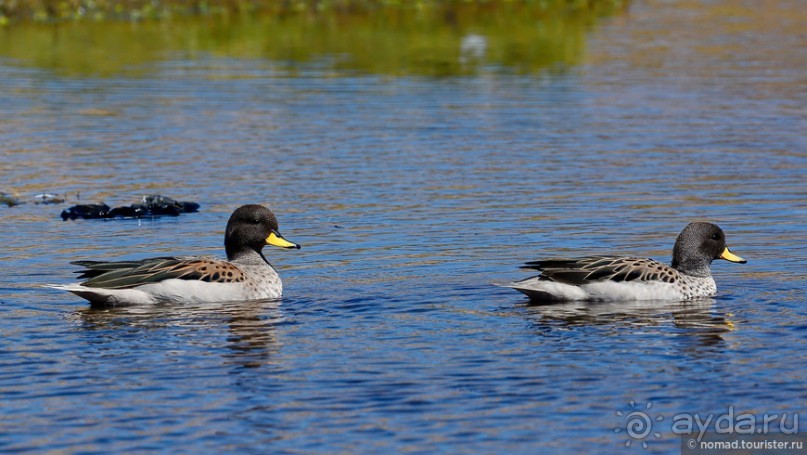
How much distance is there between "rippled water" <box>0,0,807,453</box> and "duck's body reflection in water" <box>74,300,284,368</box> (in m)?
0.04

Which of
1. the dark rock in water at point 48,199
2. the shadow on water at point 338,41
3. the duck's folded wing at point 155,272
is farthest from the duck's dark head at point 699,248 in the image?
the shadow on water at point 338,41

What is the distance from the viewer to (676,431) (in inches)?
392

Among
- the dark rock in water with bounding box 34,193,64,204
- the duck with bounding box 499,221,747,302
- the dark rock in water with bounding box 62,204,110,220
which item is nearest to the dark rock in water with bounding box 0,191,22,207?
the dark rock in water with bounding box 34,193,64,204

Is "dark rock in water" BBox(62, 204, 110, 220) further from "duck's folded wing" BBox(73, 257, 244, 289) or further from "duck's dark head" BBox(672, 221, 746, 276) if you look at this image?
"duck's dark head" BBox(672, 221, 746, 276)

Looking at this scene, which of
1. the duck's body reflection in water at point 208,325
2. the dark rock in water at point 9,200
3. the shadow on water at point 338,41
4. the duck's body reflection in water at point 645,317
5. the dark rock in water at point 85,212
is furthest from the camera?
the shadow on water at point 338,41

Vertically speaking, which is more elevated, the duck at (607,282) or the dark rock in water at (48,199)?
the duck at (607,282)

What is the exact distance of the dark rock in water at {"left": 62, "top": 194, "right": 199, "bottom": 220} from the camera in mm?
19609

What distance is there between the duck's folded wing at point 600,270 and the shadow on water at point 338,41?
23475mm

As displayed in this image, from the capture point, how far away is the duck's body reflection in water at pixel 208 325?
12227 mm

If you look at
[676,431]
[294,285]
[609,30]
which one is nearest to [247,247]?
[294,285]

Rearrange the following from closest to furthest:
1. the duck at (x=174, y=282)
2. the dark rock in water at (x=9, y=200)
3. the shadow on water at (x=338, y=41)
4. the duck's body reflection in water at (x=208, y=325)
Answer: the duck's body reflection in water at (x=208, y=325), the duck at (x=174, y=282), the dark rock in water at (x=9, y=200), the shadow on water at (x=338, y=41)

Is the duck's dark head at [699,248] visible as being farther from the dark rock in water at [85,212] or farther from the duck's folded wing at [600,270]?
the dark rock in water at [85,212]

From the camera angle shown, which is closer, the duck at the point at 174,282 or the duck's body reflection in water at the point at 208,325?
the duck's body reflection in water at the point at 208,325

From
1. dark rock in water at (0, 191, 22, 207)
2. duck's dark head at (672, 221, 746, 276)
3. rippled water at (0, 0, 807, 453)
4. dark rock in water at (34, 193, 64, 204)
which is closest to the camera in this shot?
rippled water at (0, 0, 807, 453)
